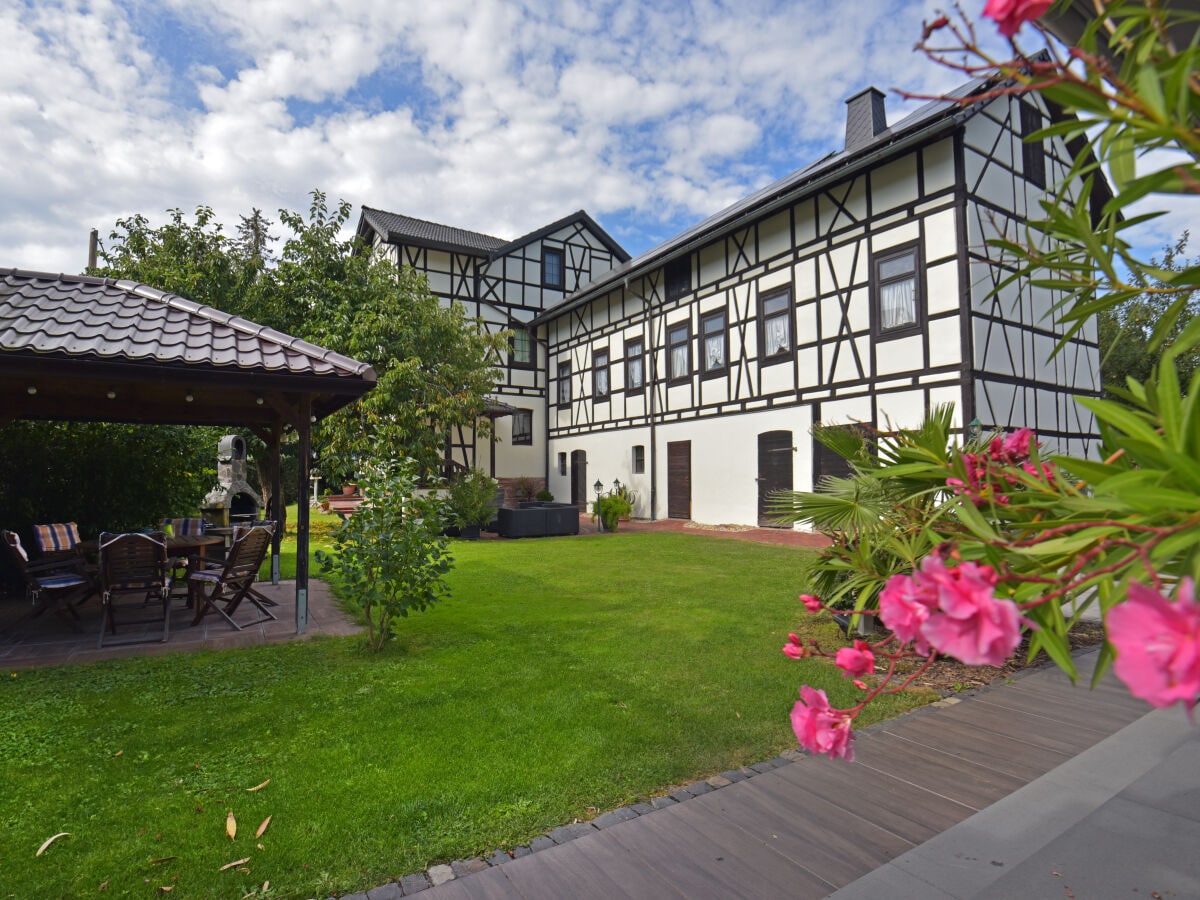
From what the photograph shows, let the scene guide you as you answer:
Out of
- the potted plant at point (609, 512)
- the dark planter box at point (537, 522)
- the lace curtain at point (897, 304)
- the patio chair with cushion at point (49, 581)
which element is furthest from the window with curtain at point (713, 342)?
the patio chair with cushion at point (49, 581)

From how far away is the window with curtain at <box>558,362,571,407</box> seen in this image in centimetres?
2205

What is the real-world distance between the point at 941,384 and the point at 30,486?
518 inches

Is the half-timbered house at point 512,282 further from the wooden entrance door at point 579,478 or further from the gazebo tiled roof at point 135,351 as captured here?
the gazebo tiled roof at point 135,351

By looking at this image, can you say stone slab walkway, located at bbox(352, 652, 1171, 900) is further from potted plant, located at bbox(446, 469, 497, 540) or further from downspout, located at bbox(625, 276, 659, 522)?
downspout, located at bbox(625, 276, 659, 522)

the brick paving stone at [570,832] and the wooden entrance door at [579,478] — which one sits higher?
the wooden entrance door at [579,478]

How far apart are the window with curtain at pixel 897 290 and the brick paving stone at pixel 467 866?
37.6 ft

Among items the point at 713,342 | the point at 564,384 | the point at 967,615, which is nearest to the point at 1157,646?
the point at 967,615

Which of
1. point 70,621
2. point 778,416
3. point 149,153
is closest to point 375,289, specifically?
point 149,153

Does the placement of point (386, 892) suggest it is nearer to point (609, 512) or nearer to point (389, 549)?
point (389, 549)

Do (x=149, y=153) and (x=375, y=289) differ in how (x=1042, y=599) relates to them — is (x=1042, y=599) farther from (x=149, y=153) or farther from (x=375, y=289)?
(x=375, y=289)

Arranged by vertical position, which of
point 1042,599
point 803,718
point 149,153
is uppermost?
point 149,153

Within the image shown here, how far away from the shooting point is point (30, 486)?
7645mm

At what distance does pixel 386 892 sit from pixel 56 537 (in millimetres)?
7217

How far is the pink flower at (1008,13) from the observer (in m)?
0.78
